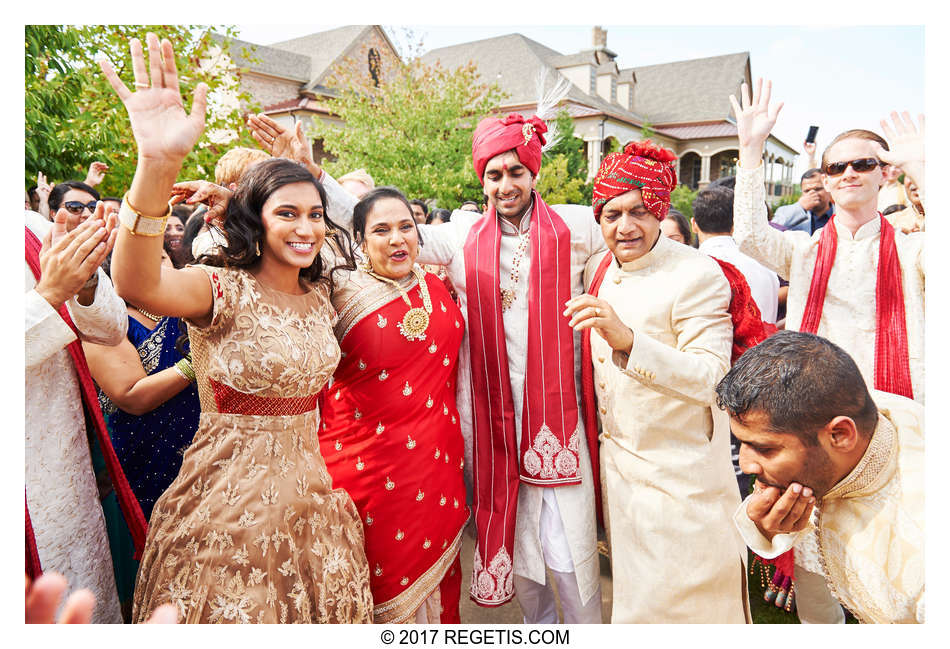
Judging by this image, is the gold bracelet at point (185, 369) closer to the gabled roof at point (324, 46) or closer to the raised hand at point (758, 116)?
the raised hand at point (758, 116)

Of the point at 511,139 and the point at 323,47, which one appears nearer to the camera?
the point at 511,139

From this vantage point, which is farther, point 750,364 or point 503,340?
point 503,340

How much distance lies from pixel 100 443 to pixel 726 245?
368cm

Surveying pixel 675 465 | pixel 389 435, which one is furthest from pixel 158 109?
pixel 675 465

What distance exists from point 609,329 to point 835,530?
877 mm

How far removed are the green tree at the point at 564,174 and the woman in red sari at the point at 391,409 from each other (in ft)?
40.8

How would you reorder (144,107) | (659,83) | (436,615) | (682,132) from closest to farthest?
1. (144,107)
2. (436,615)
3. (682,132)
4. (659,83)

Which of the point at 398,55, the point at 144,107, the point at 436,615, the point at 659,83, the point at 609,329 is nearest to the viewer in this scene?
the point at 144,107

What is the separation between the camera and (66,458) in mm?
2133

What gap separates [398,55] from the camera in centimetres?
1708

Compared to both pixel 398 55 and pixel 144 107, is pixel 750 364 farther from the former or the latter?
pixel 398 55

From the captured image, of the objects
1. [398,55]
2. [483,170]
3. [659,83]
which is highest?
[659,83]

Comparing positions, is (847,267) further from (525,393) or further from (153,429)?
(153,429)
